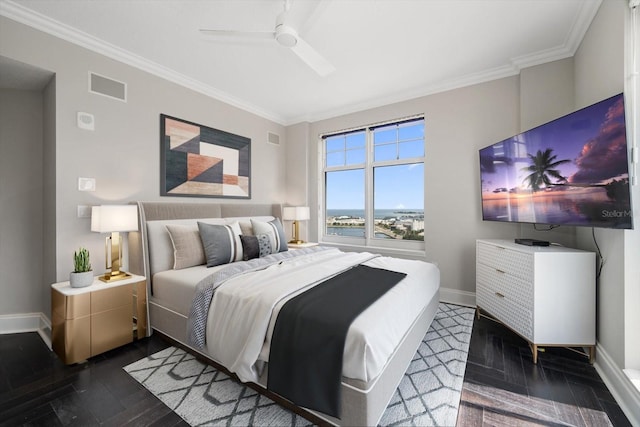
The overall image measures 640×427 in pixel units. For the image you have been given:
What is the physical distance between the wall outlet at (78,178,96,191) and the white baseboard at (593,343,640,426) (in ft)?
14.4

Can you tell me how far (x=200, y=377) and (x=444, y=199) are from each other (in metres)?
3.30

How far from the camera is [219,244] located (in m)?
2.72

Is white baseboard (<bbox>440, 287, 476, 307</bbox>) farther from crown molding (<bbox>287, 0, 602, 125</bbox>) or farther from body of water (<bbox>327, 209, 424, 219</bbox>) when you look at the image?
crown molding (<bbox>287, 0, 602, 125</bbox>)

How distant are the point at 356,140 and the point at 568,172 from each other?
2880mm

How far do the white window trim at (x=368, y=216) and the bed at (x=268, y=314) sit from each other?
1147 millimetres

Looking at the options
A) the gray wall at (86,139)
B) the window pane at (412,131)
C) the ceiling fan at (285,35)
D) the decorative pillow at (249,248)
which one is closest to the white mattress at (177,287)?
the decorative pillow at (249,248)

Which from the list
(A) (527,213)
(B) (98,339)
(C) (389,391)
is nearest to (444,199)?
(A) (527,213)

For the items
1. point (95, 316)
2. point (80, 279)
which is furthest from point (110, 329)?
A: point (80, 279)

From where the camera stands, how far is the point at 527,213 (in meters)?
2.51

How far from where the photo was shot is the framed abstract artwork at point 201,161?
3115mm

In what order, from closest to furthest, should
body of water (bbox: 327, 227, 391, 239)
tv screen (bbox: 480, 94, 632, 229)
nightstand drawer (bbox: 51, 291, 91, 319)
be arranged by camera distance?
tv screen (bbox: 480, 94, 632, 229)
nightstand drawer (bbox: 51, 291, 91, 319)
body of water (bbox: 327, 227, 391, 239)

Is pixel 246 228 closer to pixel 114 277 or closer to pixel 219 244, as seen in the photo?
pixel 219 244

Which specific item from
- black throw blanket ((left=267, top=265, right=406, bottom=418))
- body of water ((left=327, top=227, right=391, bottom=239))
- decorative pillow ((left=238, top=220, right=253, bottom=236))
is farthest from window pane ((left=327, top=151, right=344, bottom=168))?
black throw blanket ((left=267, top=265, right=406, bottom=418))

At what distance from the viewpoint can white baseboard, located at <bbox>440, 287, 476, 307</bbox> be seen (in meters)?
3.27
